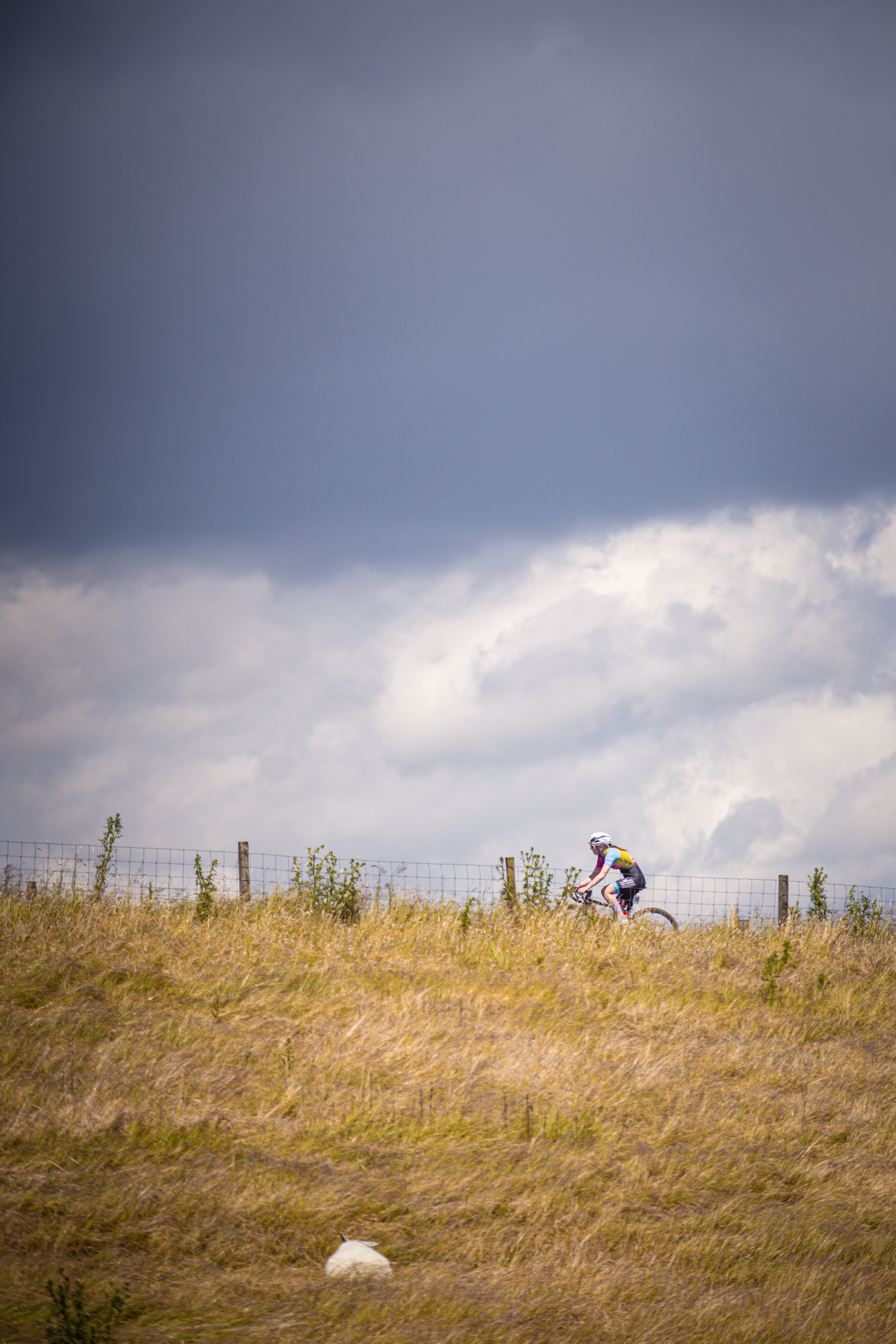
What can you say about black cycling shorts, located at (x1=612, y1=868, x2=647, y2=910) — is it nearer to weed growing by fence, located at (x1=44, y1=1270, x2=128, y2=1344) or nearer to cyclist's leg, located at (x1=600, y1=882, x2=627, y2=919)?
cyclist's leg, located at (x1=600, y1=882, x2=627, y2=919)

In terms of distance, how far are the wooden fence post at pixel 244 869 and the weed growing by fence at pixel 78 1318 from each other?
32.1 ft

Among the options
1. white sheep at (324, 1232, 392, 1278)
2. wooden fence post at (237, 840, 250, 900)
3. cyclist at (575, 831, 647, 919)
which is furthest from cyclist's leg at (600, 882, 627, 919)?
white sheep at (324, 1232, 392, 1278)

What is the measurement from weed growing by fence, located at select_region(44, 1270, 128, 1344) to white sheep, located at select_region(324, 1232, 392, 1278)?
1254 millimetres

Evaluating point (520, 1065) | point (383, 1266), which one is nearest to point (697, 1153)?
point (520, 1065)

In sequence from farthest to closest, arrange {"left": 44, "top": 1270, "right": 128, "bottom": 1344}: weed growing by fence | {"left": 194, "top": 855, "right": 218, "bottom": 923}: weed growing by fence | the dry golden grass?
{"left": 194, "top": 855, "right": 218, "bottom": 923}: weed growing by fence
the dry golden grass
{"left": 44, "top": 1270, "right": 128, "bottom": 1344}: weed growing by fence

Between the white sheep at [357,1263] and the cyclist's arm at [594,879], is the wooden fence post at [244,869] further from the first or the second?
the white sheep at [357,1263]

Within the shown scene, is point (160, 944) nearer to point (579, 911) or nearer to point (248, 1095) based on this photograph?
point (248, 1095)

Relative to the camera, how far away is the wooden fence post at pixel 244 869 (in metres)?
14.8

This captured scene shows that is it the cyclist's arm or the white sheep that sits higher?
the cyclist's arm

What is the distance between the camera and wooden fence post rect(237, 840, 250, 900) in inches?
582

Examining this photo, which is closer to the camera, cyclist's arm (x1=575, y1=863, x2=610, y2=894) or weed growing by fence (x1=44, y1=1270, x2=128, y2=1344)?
weed growing by fence (x1=44, y1=1270, x2=128, y2=1344)

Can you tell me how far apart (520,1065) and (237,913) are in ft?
19.6

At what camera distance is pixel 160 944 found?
38.5 feet

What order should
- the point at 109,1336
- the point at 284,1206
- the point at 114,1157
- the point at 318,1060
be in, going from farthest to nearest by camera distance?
the point at 318,1060, the point at 114,1157, the point at 284,1206, the point at 109,1336
